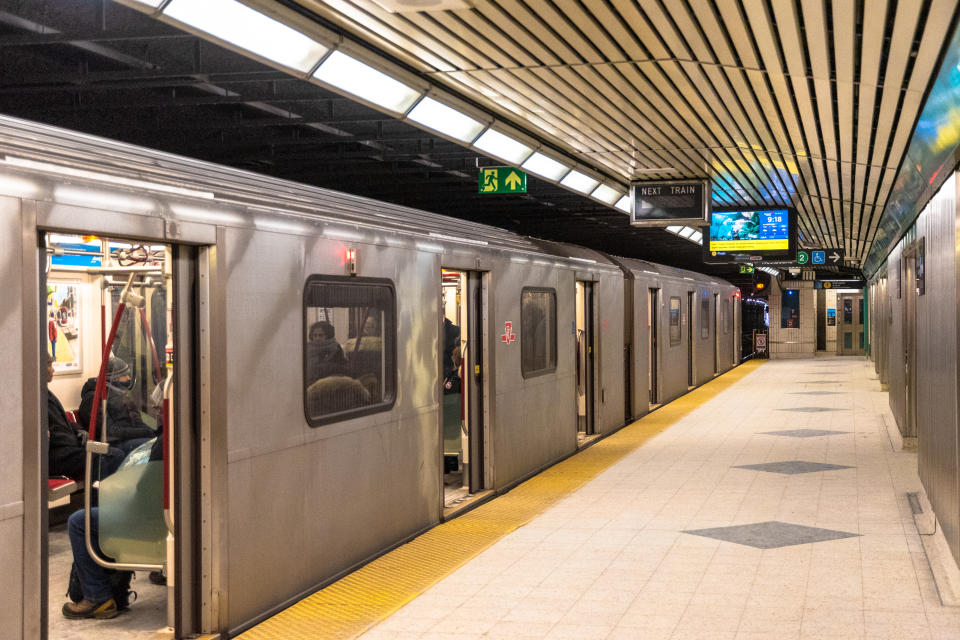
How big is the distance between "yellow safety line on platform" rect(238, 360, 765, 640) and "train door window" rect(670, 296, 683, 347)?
7.25 metres

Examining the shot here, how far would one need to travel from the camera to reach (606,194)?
12.7 m

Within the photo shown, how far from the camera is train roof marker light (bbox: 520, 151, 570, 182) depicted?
9617mm

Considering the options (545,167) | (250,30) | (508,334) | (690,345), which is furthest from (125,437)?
(690,345)

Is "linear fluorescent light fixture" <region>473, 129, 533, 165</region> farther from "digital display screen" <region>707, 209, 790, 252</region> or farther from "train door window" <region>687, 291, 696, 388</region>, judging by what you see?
"train door window" <region>687, 291, 696, 388</region>

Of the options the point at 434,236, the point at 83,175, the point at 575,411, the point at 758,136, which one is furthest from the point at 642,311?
the point at 83,175

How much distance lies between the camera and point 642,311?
14.5 m

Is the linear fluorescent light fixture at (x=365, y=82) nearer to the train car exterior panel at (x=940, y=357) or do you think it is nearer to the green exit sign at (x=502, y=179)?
the train car exterior panel at (x=940, y=357)

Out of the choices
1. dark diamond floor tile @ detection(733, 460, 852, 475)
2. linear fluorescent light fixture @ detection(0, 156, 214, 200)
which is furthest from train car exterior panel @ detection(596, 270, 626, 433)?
linear fluorescent light fixture @ detection(0, 156, 214, 200)

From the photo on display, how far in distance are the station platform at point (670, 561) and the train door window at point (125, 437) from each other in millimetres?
758

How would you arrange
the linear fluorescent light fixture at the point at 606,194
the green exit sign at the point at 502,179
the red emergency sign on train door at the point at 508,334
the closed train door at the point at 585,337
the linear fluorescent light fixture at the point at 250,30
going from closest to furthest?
the linear fluorescent light fixture at the point at 250,30 < the red emergency sign on train door at the point at 508,334 < the green exit sign at the point at 502,179 < the closed train door at the point at 585,337 < the linear fluorescent light fixture at the point at 606,194

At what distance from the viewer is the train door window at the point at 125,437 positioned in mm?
4613

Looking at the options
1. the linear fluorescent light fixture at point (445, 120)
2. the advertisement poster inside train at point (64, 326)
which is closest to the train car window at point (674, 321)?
the linear fluorescent light fixture at point (445, 120)

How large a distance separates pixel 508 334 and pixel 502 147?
1610 millimetres

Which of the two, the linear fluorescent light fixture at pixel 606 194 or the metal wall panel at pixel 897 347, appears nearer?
the metal wall panel at pixel 897 347
